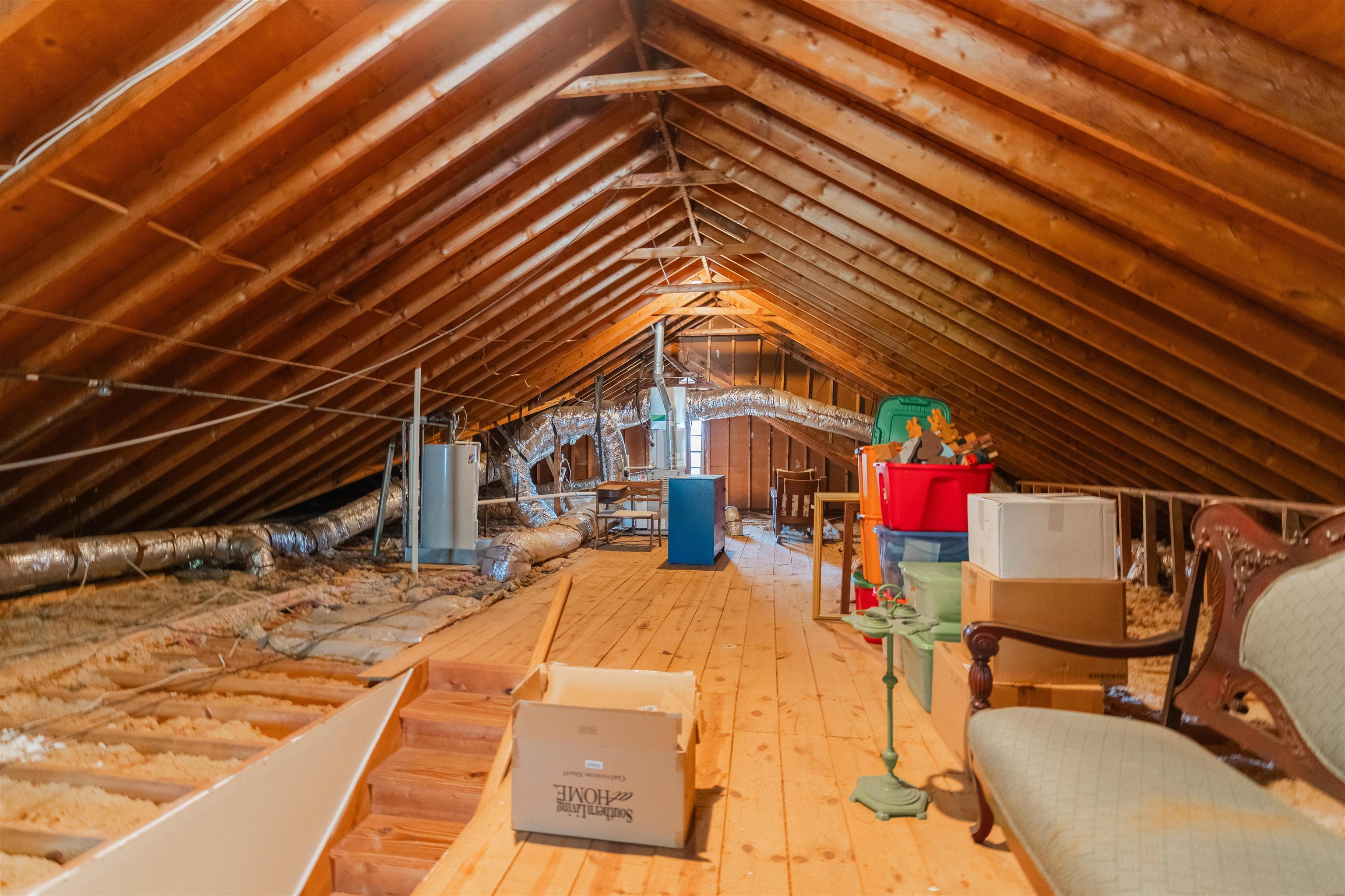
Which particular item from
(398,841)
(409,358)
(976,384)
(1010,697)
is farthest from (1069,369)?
(409,358)

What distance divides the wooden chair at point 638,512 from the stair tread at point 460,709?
12.5 feet

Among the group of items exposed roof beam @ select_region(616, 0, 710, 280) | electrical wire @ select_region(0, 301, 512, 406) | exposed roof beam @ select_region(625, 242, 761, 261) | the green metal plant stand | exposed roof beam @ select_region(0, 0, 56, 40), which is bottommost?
the green metal plant stand

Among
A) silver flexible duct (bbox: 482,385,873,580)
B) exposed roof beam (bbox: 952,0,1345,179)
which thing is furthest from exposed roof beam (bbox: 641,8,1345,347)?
silver flexible duct (bbox: 482,385,873,580)

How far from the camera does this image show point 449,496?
515 centimetres

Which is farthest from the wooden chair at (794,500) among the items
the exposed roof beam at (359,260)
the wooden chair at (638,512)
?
the exposed roof beam at (359,260)

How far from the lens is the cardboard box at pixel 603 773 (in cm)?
167

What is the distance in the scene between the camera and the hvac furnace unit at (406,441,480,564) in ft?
16.7

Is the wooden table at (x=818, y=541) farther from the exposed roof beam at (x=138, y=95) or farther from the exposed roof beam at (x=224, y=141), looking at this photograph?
the exposed roof beam at (x=138, y=95)

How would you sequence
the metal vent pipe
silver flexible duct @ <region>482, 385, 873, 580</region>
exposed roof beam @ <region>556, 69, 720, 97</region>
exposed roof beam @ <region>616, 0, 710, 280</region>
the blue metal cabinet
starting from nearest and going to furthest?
exposed roof beam @ <region>616, 0, 710, 280</region>
exposed roof beam @ <region>556, 69, 720, 97</region>
the blue metal cabinet
the metal vent pipe
silver flexible duct @ <region>482, 385, 873, 580</region>

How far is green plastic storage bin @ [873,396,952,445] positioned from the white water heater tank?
2.91 metres

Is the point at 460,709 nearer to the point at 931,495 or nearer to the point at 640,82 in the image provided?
the point at 931,495

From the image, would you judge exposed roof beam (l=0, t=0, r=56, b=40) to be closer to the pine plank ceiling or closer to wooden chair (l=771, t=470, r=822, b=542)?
the pine plank ceiling

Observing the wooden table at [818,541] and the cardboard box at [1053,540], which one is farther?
the wooden table at [818,541]

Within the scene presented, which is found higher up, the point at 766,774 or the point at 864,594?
the point at 864,594
